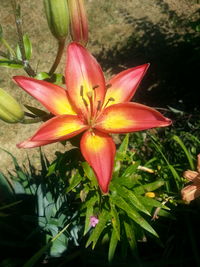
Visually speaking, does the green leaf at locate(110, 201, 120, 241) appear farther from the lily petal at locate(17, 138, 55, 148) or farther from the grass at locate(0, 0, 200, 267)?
the lily petal at locate(17, 138, 55, 148)

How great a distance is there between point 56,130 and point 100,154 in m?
0.14

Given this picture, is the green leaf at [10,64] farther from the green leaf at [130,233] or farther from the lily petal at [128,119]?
the green leaf at [130,233]

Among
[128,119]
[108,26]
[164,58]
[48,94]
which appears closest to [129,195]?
[128,119]

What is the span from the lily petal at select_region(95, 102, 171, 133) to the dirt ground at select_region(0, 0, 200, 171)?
1.89 meters

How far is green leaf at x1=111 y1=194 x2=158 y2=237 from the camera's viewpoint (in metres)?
1.28

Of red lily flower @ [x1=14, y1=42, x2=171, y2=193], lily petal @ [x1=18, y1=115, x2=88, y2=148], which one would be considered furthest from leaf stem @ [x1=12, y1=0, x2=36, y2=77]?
lily petal @ [x1=18, y1=115, x2=88, y2=148]

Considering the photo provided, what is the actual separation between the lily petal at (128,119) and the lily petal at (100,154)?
35 mm

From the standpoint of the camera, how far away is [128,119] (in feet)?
3.32

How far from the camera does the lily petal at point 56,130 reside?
2.98 feet

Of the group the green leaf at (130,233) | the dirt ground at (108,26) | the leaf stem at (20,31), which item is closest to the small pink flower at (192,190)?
the green leaf at (130,233)

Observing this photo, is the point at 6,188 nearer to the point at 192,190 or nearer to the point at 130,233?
the point at 130,233

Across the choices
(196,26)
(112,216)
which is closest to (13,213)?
(112,216)

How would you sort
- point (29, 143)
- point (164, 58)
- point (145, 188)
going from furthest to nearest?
point (164, 58) < point (145, 188) < point (29, 143)

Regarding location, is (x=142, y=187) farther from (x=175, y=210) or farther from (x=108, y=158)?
(x=108, y=158)
